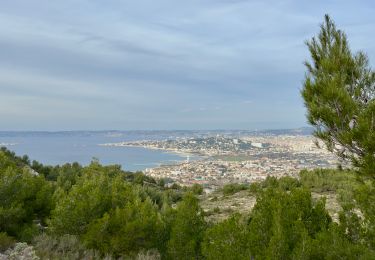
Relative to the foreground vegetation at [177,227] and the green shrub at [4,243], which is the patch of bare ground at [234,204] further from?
the green shrub at [4,243]

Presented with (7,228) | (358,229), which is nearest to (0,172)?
(7,228)

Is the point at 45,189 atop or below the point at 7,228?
atop

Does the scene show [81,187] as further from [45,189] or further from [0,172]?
[0,172]

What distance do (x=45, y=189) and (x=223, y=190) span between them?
1425 cm

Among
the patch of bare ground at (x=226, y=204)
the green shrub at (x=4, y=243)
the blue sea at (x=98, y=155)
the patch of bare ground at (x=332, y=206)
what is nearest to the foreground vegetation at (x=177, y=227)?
the green shrub at (x=4, y=243)

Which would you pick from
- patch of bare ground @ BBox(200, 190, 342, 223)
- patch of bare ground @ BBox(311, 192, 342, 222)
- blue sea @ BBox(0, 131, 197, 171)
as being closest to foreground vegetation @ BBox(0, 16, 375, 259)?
patch of bare ground @ BBox(200, 190, 342, 223)

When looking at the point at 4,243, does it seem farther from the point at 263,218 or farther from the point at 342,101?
the point at 342,101

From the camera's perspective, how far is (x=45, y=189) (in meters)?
11.4

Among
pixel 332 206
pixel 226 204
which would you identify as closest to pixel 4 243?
pixel 226 204

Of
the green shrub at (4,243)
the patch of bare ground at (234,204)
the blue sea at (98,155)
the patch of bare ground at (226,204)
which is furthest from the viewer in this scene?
the blue sea at (98,155)

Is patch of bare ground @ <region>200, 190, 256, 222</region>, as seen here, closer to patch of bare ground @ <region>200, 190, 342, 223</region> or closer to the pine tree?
patch of bare ground @ <region>200, 190, 342, 223</region>

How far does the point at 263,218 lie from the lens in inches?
310

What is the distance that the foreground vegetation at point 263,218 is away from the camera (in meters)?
7.29

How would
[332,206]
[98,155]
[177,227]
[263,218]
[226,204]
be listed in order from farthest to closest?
[98,155] < [226,204] < [332,206] < [177,227] < [263,218]
